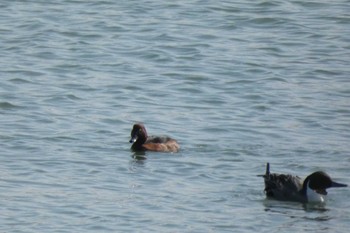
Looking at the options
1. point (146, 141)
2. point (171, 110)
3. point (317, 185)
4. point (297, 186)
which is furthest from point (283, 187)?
point (171, 110)

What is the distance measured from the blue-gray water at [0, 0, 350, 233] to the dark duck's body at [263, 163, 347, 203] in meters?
0.15

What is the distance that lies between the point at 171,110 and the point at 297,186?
4.90 m

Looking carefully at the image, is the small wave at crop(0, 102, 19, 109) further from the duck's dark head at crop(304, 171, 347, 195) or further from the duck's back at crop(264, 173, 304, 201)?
the duck's dark head at crop(304, 171, 347, 195)

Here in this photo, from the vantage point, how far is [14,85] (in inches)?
829

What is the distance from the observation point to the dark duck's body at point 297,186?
1470cm


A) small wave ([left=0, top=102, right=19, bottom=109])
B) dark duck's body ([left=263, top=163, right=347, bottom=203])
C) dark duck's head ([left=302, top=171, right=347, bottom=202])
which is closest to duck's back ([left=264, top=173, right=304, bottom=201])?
dark duck's body ([left=263, top=163, right=347, bottom=203])

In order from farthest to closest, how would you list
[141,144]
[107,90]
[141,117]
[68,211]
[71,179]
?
[107,90]
[141,117]
[141,144]
[71,179]
[68,211]

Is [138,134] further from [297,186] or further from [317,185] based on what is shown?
[317,185]

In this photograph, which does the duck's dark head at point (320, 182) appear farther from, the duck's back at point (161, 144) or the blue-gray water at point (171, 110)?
the duck's back at point (161, 144)

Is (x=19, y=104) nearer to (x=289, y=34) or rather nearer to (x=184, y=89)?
(x=184, y=89)

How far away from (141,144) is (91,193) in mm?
2998

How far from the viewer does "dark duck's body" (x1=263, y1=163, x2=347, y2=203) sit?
1470 cm

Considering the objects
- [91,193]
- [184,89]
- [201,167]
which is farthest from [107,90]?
[91,193]

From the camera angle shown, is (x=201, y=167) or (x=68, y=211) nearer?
(x=68, y=211)
